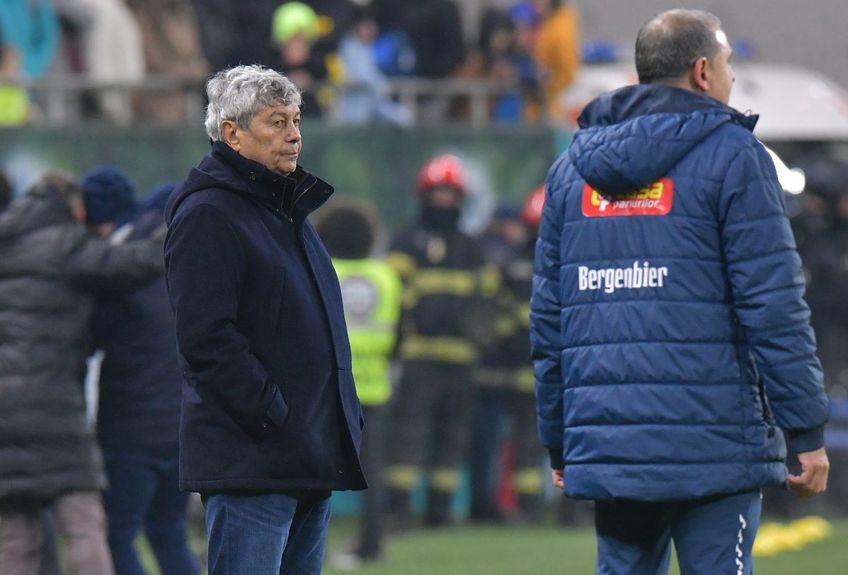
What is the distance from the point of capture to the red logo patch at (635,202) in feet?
18.8

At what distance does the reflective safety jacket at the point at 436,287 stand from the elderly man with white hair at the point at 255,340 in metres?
7.41

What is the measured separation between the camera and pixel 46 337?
7.72 m

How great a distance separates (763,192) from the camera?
559cm

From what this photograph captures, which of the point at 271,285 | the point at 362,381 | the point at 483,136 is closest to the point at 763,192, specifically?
the point at 271,285

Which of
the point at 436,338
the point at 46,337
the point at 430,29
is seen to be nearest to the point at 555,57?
the point at 430,29

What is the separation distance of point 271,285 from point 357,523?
816 centimetres

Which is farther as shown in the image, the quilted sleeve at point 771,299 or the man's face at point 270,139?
the quilted sleeve at point 771,299

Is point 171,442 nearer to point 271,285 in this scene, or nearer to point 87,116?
point 271,285

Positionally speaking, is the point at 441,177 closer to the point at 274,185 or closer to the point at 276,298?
the point at 274,185

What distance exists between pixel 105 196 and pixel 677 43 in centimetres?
315

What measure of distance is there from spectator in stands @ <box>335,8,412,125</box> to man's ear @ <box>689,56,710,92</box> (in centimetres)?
765

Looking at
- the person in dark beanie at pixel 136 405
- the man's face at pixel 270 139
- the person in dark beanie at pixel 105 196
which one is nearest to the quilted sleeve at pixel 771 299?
the man's face at pixel 270 139

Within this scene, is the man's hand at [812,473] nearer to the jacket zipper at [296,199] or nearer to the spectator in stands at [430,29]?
the jacket zipper at [296,199]

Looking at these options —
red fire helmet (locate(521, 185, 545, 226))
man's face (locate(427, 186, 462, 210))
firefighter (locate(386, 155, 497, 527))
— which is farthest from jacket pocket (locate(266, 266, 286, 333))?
red fire helmet (locate(521, 185, 545, 226))
